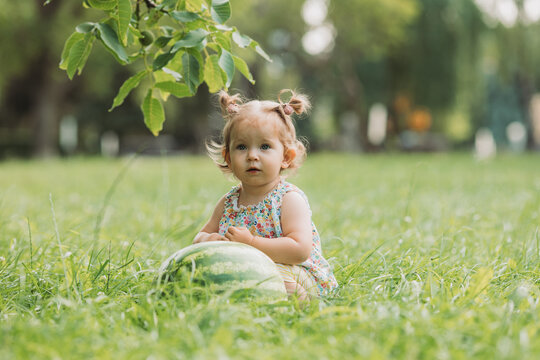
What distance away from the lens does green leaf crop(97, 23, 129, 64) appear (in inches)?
83.0

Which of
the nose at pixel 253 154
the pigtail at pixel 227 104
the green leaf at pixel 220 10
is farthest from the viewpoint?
the pigtail at pixel 227 104

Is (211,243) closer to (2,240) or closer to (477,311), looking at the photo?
(477,311)

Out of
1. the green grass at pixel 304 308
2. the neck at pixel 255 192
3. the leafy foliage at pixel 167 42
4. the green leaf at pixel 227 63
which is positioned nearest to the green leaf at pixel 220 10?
the leafy foliage at pixel 167 42

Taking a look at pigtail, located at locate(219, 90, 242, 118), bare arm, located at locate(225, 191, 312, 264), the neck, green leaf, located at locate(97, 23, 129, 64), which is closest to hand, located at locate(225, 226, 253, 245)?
bare arm, located at locate(225, 191, 312, 264)

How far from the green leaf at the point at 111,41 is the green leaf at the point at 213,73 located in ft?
1.29

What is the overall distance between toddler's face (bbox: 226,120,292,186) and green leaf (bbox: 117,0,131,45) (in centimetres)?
64

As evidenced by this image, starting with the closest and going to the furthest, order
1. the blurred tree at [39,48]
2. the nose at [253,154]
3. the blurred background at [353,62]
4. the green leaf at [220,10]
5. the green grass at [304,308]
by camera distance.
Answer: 1. the green grass at [304,308]
2. the green leaf at [220,10]
3. the nose at [253,154]
4. the blurred tree at [39,48]
5. the blurred background at [353,62]

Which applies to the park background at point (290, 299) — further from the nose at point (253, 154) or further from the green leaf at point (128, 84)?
the nose at point (253, 154)

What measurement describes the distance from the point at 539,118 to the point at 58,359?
51015 millimetres

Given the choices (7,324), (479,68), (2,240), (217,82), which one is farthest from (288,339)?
(479,68)

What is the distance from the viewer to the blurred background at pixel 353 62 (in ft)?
62.8

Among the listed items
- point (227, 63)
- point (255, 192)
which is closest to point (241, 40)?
point (227, 63)

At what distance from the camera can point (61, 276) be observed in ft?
8.50

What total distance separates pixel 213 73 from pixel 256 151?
0.39 metres
